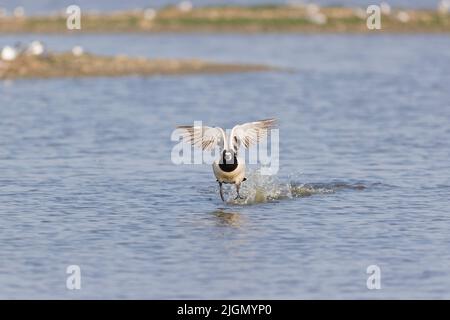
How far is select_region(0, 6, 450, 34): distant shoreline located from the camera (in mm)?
61594

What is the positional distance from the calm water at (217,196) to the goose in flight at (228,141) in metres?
0.64

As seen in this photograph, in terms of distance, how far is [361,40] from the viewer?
57250 mm

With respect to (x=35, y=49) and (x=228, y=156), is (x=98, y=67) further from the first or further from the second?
(x=228, y=156)

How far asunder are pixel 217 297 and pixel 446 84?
27014 mm

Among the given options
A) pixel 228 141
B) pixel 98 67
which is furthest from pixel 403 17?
pixel 228 141

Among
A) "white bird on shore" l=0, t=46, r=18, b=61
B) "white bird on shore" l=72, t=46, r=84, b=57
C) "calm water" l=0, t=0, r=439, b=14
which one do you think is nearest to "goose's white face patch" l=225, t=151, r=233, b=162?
"white bird on shore" l=0, t=46, r=18, b=61

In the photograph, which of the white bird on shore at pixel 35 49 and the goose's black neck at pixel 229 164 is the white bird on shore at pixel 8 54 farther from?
the goose's black neck at pixel 229 164

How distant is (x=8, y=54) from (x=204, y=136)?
22473mm

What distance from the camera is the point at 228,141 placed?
17.6 metres

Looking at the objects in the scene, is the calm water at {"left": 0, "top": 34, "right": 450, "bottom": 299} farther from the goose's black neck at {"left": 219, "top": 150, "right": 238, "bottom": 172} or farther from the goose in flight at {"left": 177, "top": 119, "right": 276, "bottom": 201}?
the goose's black neck at {"left": 219, "top": 150, "right": 238, "bottom": 172}

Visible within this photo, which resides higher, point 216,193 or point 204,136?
point 204,136

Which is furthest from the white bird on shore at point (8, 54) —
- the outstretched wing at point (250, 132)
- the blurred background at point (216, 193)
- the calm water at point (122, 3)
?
the calm water at point (122, 3)

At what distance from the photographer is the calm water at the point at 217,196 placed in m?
14.0

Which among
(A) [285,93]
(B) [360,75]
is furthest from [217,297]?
(B) [360,75]
